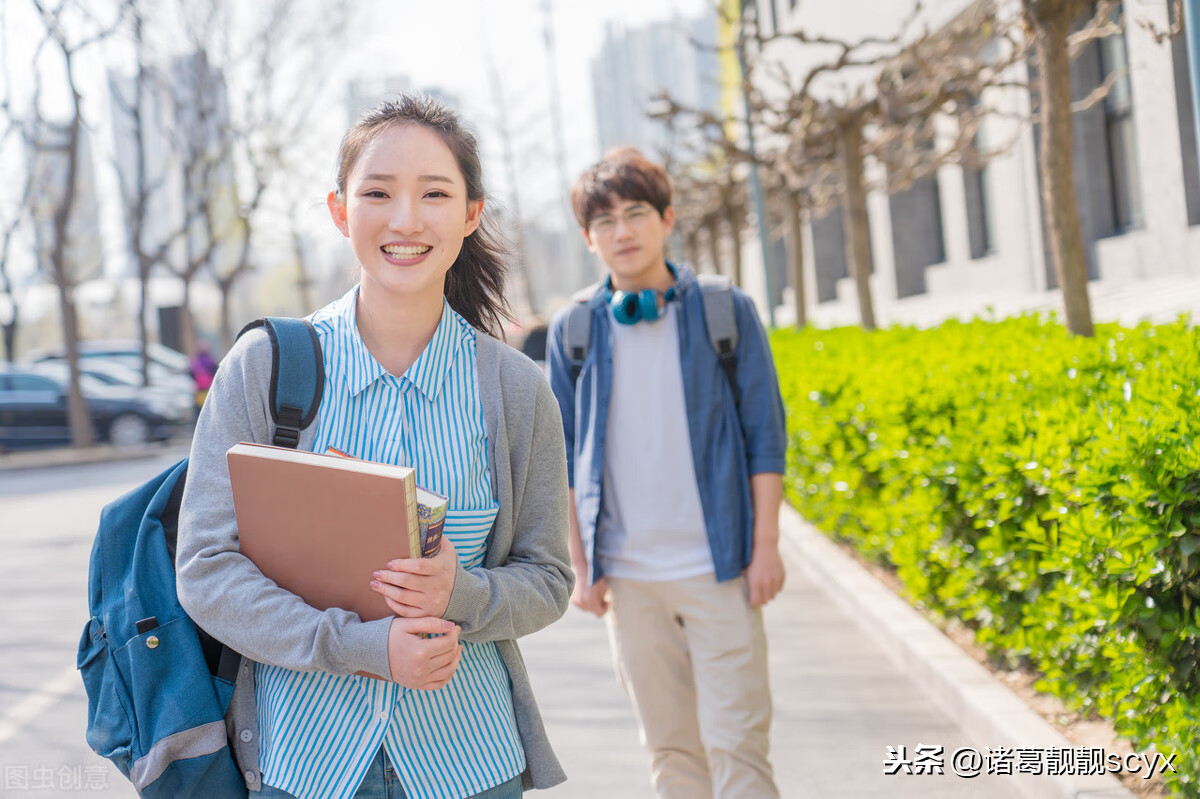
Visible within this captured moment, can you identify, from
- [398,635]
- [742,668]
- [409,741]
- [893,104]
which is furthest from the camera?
[893,104]

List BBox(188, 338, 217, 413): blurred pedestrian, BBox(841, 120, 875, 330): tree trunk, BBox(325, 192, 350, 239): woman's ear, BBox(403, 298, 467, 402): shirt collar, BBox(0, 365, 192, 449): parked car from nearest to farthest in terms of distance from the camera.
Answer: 1. BBox(403, 298, 467, 402): shirt collar
2. BBox(325, 192, 350, 239): woman's ear
3. BBox(841, 120, 875, 330): tree trunk
4. BBox(188, 338, 217, 413): blurred pedestrian
5. BBox(0, 365, 192, 449): parked car

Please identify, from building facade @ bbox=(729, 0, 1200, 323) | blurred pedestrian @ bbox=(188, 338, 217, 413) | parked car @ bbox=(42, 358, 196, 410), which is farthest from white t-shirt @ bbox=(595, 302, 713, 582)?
parked car @ bbox=(42, 358, 196, 410)

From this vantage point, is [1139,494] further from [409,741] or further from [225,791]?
[225,791]

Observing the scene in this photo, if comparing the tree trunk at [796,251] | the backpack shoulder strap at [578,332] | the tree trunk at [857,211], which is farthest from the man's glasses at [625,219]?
the tree trunk at [796,251]

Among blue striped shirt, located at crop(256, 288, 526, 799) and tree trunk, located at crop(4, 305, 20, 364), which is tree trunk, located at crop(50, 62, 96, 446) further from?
blue striped shirt, located at crop(256, 288, 526, 799)

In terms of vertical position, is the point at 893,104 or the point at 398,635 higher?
the point at 893,104

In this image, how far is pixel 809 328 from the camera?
47.4ft

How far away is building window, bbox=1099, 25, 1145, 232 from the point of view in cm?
1440

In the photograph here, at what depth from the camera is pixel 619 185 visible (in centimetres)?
360

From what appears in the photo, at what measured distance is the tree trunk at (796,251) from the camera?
49.5ft

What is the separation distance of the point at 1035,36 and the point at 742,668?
488 cm

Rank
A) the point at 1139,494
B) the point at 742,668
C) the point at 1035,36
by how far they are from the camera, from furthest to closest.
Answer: the point at 1035,36, the point at 742,668, the point at 1139,494

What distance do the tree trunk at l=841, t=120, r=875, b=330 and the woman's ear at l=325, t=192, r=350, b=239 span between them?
9.90 metres

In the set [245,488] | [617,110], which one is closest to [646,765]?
[245,488]
